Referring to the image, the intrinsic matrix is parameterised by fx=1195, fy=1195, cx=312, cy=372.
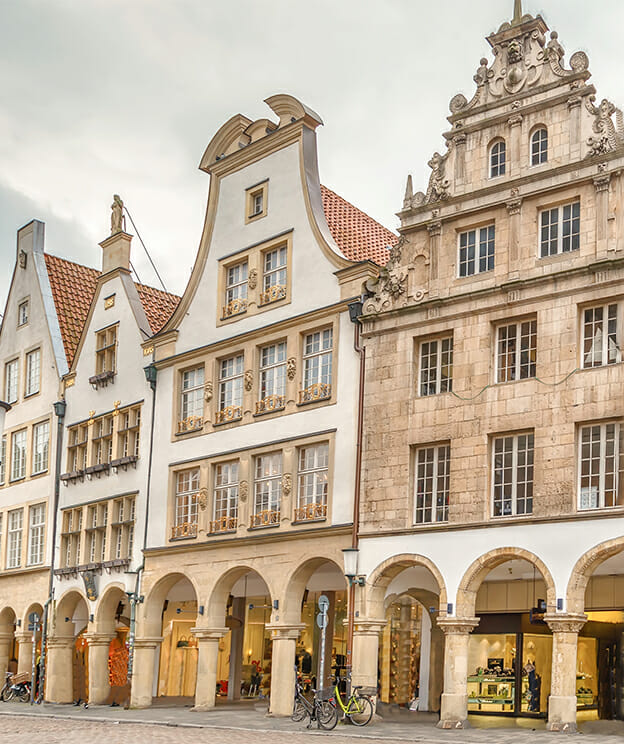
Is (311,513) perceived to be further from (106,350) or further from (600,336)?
(106,350)

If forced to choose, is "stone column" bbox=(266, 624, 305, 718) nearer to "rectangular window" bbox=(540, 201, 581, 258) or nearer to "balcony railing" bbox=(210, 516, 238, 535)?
"balcony railing" bbox=(210, 516, 238, 535)

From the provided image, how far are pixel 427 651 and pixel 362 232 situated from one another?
12407mm

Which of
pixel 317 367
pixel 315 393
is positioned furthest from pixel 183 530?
pixel 317 367

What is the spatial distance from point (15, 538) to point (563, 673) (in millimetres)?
26345

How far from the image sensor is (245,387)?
34562 mm

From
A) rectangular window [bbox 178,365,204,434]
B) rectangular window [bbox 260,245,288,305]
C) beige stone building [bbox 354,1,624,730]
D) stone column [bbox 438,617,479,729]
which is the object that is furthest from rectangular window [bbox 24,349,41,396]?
→ stone column [bbox 438,617,479,729]

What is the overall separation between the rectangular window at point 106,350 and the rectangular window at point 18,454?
19.4 feet

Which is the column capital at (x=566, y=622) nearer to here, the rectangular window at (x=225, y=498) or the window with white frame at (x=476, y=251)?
the window with white frame at (x=476, y=251)

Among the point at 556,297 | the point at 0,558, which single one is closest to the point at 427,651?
the point at 556,297

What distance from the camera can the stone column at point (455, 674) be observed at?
2669 cm

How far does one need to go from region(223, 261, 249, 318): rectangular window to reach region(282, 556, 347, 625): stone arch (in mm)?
8080

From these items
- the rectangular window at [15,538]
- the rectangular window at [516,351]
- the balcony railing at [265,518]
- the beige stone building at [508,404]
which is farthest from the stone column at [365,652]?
the rectangular window at [15,538]

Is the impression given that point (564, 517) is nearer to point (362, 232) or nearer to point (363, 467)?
point (363, 467)

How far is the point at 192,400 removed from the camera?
36906mm
